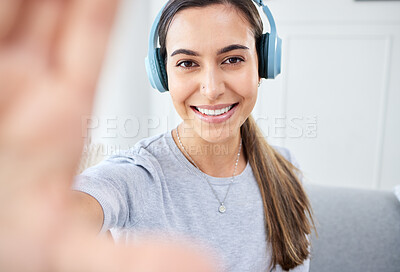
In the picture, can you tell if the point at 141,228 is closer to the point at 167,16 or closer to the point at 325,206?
the point at 167,16

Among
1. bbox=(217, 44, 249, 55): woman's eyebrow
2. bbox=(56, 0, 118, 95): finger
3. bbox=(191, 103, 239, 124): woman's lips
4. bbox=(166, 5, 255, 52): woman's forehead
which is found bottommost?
bbox=(191, 103, 239, 124): woman's lips

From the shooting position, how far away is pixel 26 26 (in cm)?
13

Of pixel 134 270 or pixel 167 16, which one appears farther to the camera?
pixel 167 16

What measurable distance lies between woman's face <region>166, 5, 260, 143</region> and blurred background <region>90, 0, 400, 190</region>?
155 cm

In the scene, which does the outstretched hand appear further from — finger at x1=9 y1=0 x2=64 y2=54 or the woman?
the woman

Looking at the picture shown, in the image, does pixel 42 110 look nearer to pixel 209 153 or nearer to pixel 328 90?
pixel 209 153

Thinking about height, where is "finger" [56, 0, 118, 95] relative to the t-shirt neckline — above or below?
above

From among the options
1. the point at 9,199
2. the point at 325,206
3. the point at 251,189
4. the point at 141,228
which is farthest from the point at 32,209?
the point at 325,206

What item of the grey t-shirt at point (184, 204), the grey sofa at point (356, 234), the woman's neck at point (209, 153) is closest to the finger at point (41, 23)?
the grey t-shirt at point (184, 204)

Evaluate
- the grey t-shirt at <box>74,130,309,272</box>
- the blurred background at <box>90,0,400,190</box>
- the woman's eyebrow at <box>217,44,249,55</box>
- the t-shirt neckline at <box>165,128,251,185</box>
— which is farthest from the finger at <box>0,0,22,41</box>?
the blurred background at <box>90,0,400,190</box>

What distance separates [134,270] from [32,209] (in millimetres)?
52

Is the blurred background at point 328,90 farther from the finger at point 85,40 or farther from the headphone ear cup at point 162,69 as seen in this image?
the finger at point 85,40

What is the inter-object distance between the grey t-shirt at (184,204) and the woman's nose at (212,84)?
0.69 ft

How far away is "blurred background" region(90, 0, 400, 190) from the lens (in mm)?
2342
